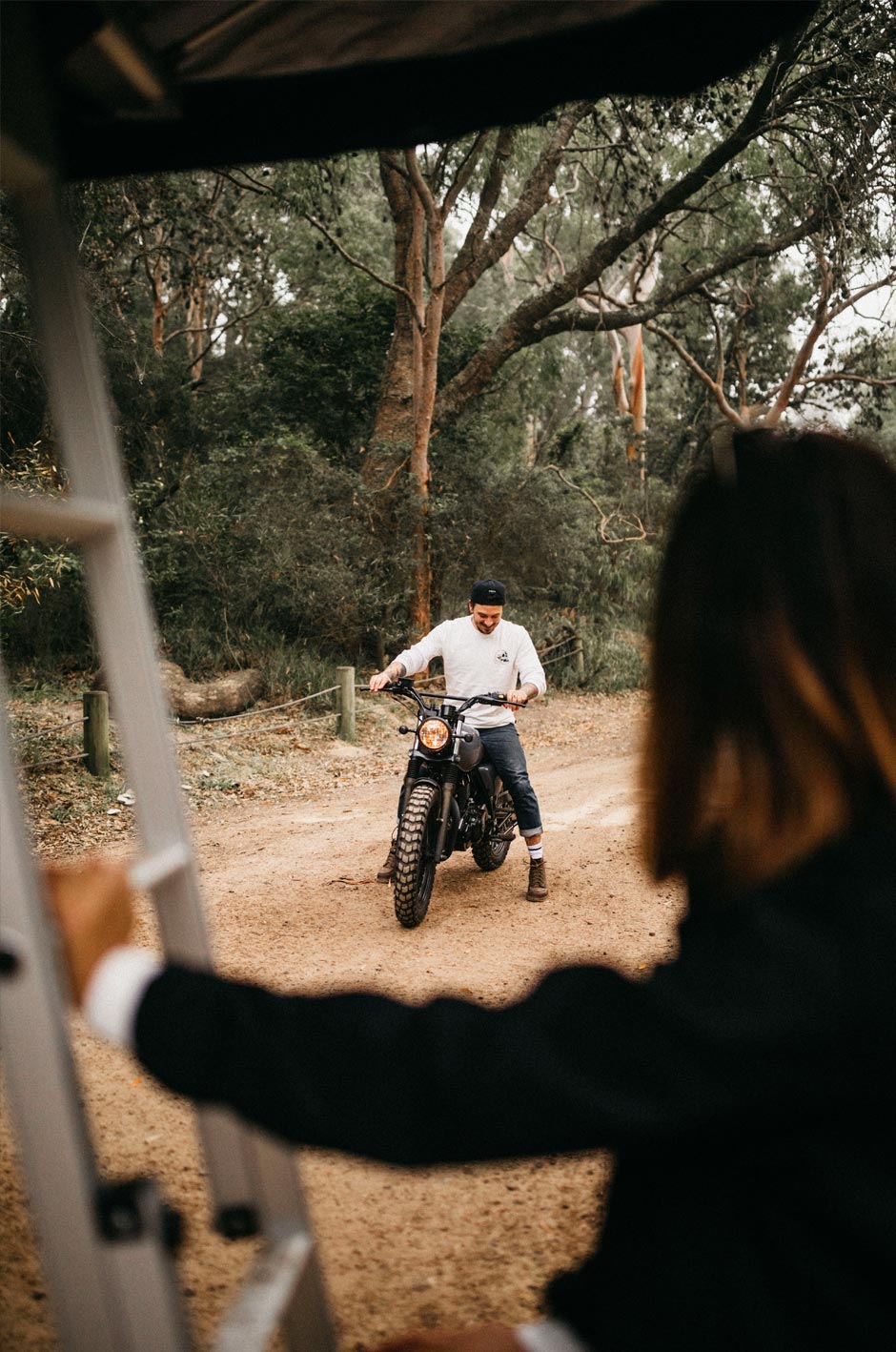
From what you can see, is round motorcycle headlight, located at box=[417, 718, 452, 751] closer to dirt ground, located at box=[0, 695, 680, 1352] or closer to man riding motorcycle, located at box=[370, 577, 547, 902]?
man riding motorcycle, located at box=[370, 577, 547, 902]

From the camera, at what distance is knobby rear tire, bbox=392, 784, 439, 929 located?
6156 millimetres

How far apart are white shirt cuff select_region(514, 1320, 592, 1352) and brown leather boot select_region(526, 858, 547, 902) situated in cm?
568

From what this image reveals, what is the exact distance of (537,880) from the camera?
7.09 metres

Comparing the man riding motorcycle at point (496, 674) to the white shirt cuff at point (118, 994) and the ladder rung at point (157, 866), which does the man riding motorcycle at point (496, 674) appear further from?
the white shirt cuff at point (118, 994)

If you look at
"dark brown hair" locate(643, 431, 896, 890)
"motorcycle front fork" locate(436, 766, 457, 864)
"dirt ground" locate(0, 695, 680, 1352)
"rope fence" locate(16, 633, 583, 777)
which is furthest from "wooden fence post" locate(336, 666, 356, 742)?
"dark brown hair" locate(643, 431, 896, 890)

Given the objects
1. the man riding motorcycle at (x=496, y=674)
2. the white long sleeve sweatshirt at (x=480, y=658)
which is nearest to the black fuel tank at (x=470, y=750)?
the man riding motorcycle at (x=496, y=674)

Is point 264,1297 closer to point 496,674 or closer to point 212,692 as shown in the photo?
point 496,674

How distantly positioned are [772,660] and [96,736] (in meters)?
9.62

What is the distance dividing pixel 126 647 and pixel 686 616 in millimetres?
912

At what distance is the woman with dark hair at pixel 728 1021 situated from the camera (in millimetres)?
1058

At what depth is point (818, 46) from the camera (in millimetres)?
14203

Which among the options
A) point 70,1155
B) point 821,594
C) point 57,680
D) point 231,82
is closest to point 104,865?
point 70,1155

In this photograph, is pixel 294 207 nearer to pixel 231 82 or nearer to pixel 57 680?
pixel 57 680

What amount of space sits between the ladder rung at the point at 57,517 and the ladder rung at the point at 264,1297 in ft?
3.91
